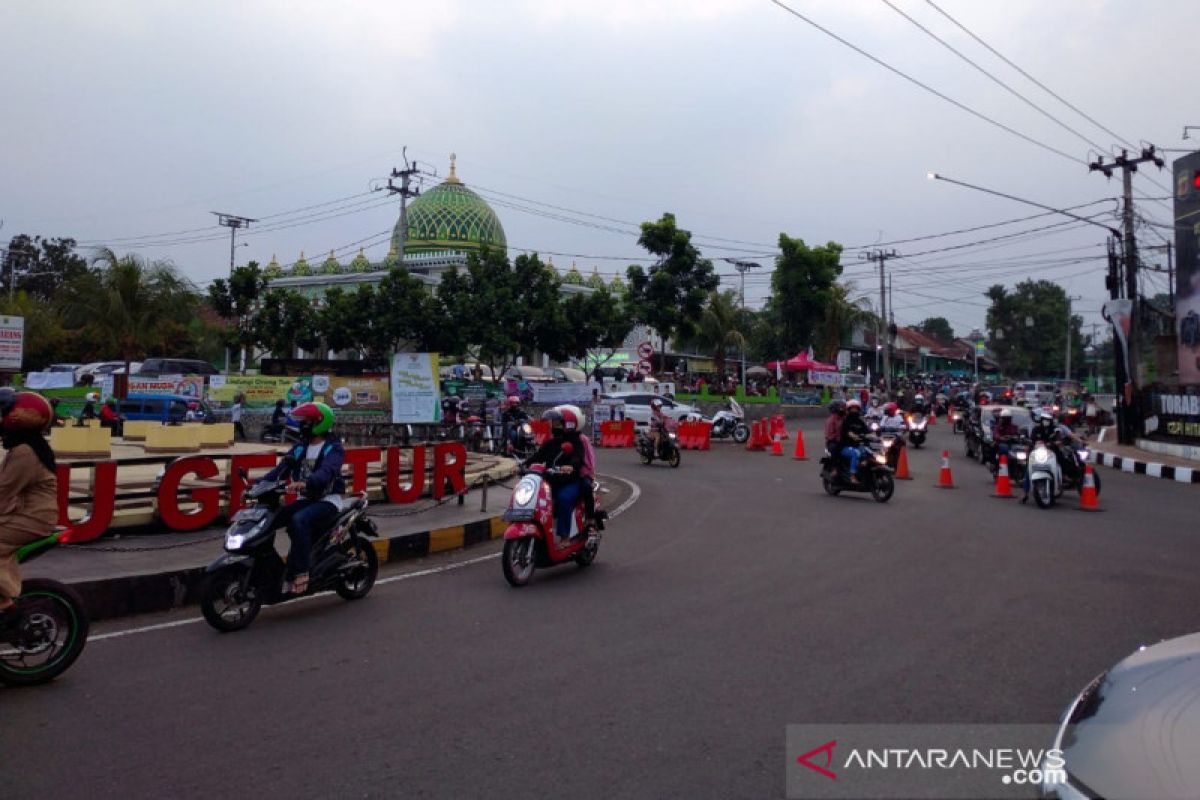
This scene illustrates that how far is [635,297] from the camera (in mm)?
37750

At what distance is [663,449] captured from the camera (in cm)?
2109

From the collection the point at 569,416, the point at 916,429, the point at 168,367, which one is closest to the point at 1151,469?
the point at 916,429

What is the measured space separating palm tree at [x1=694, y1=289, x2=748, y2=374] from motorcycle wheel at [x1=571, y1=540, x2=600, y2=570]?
35044 millimetres

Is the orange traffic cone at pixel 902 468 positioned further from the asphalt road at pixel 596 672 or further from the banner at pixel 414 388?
the banner at pixel 414 388

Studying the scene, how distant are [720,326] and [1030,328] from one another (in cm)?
4302

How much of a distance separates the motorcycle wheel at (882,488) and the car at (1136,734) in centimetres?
1180

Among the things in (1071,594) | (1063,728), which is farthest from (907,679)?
(1071,594)

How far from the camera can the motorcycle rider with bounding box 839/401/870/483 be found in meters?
14.9

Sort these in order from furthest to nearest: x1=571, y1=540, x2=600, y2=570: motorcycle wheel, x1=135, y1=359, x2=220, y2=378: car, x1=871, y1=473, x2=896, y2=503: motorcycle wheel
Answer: x1=135, y1=359, x2=220, y2=378: car → x1=871, y1=473, x2=896, y2=503: motorcycle wheel → x1=571, y1=540, x2=600, y2=570: motorcycle wheel

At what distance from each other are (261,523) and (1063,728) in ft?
18.0

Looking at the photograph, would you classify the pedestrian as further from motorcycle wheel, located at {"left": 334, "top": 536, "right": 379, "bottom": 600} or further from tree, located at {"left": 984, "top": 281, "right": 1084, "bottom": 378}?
tree, located at {"left": 984, "top": 281, "right": 1084, "bottom": 378}

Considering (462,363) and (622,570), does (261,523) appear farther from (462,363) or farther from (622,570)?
(462,363)

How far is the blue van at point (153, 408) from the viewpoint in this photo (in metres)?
27.1

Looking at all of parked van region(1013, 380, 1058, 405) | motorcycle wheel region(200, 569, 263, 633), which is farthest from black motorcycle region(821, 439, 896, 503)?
parked van region(1013, 380, 1058, 405)
